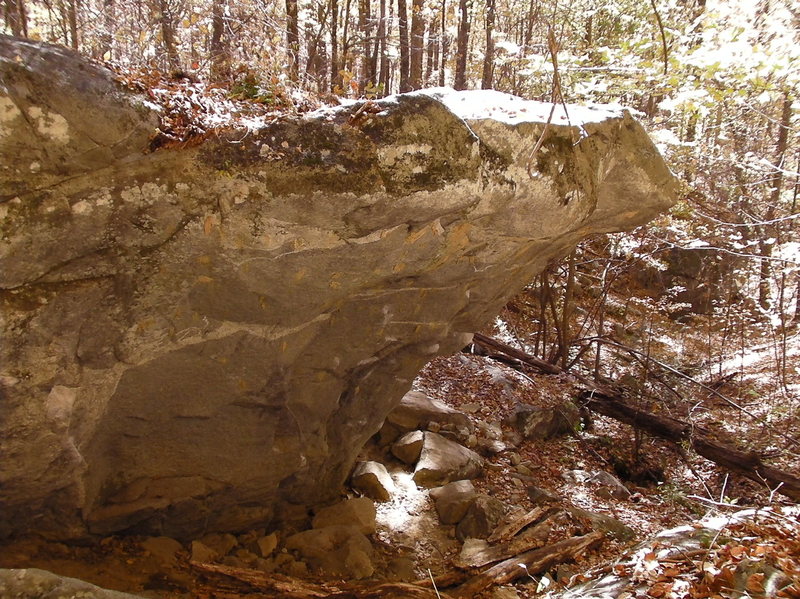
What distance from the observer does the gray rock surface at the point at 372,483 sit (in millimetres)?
5988

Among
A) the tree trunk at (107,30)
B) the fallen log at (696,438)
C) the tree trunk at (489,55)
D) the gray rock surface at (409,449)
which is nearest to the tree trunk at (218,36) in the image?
the tree trunk at (107,30)

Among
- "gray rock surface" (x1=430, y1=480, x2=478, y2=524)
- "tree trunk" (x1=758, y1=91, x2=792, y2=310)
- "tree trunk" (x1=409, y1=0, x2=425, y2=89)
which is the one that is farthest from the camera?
"tree trunk" (x1=409, y1=0, x2=425, y2=89)

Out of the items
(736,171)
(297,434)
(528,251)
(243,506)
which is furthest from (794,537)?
(736,171)

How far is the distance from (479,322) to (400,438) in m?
2.05

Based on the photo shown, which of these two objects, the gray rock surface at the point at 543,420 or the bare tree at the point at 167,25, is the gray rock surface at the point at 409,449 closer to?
the gray rock surface at the point at 543,420

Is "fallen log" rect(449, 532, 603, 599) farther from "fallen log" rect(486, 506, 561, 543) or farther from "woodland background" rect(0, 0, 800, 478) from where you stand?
"woodland background" rect(0, 0, 800, 478)

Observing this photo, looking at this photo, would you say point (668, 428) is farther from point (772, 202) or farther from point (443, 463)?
point (772, 202)

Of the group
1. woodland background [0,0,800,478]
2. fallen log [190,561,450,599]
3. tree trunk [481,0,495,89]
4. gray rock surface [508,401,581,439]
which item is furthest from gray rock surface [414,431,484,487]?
tree trunk [481,0,495,89]

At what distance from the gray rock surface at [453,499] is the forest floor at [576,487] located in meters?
0.10

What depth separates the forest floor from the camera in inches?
156

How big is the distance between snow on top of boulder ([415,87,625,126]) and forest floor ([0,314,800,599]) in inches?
114

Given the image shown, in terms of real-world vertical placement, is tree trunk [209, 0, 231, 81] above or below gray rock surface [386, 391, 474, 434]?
above

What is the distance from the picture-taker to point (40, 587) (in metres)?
2.53

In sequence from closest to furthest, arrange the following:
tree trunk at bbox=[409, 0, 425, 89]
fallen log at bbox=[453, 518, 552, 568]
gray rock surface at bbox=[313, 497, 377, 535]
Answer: fallen log at bbox=[453, 518, 552, 568], gray rock surface at bbox=[313, 497, 377, 535], tree trunk at bbox=[409, 0, 425, 89]
